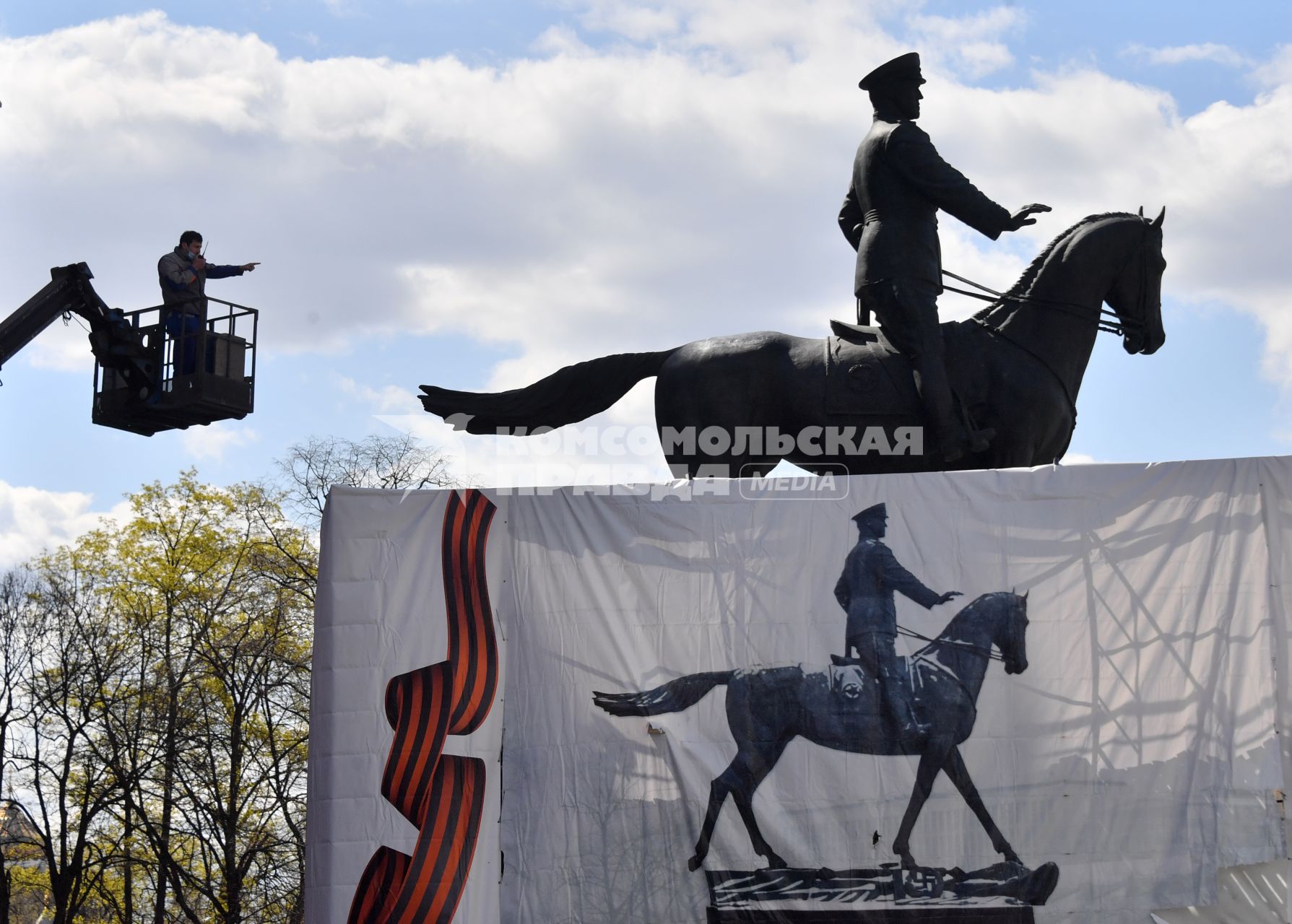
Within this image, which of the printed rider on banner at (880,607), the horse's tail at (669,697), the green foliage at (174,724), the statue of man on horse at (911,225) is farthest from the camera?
the green foliage at (174,724)

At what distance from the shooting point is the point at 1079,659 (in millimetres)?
8438

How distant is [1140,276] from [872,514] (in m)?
2.85

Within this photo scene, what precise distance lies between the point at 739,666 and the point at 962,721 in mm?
1183

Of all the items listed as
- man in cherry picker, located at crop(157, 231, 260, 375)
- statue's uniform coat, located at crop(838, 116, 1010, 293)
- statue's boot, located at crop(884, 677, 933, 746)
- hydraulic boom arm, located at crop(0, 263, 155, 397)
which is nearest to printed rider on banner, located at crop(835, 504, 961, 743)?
statue's boot, located at crop(884, 677, 933, 746)

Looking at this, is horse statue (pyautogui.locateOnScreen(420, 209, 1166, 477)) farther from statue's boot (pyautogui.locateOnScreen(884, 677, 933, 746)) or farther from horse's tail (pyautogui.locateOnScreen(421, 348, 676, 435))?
statue's boot (pyautogui.locateOnScreen(884, 677, 933, 746))

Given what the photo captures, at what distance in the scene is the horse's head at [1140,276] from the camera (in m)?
10.3

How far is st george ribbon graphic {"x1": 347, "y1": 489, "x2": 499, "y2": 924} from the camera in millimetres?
8430

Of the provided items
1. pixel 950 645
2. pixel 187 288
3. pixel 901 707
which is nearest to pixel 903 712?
pixel 901 707

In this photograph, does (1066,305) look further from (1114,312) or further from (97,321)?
(97,321)

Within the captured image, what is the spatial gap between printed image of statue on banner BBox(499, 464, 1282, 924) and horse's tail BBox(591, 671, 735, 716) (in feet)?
0.04

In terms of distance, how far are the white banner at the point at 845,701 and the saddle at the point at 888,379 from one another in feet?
4.19

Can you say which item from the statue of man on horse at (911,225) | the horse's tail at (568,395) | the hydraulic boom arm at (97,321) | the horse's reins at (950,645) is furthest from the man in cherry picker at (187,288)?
the horse's reins at (950,645)

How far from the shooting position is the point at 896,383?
10062mm

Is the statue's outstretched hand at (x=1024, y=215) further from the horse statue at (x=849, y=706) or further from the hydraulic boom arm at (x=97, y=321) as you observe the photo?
the hydraulic boom arm at (x=97, y=321)
